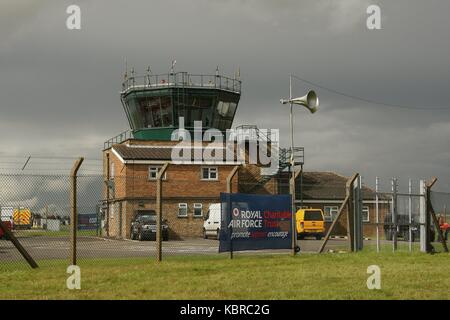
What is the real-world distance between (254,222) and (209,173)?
1216 inches

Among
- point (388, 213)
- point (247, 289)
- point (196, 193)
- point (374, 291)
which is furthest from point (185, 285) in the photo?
point (196, 193)

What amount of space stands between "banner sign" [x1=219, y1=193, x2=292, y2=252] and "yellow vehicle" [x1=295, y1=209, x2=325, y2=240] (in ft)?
78.1

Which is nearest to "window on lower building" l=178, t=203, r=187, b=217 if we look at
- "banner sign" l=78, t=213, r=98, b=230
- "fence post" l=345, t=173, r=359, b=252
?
"banner sign" l=78, t=213, r=98, b=230

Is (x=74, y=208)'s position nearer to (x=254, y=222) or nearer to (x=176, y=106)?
(x=254, y=222)

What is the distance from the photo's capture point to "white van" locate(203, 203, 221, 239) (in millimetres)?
38750

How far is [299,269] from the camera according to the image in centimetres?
1422

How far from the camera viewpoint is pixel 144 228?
3228cm

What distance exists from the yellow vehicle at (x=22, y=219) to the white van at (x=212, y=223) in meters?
22.2

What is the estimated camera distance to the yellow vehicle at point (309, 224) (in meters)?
42.9

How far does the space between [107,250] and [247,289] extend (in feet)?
28.0

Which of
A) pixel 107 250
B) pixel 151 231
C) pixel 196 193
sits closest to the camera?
pixel 107 250

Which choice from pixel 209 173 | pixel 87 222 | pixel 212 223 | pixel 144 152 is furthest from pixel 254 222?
pixel 144 152

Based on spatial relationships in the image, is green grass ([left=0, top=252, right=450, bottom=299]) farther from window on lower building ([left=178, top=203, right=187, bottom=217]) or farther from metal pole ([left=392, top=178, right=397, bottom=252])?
window on lower building ([left=178, top=203, right=187, bottom=217])
